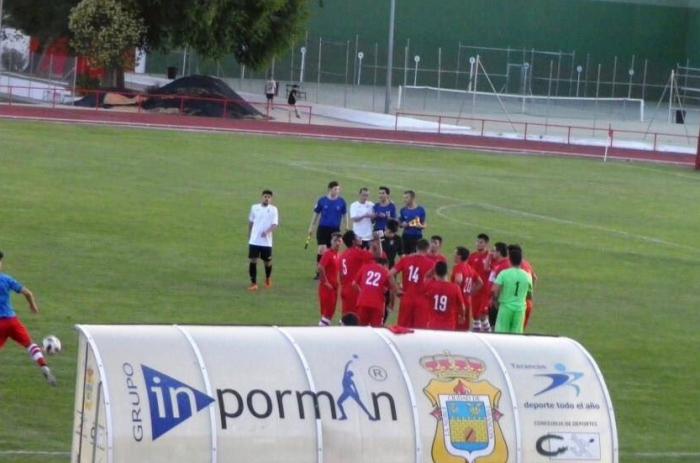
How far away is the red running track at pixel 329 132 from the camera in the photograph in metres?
60.1

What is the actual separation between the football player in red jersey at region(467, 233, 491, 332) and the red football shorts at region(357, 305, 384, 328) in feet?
8.02

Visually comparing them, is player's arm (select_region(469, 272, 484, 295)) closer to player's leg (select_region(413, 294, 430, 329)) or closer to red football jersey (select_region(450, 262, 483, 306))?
red football jersey (select_region(450, 262, 483, 306))

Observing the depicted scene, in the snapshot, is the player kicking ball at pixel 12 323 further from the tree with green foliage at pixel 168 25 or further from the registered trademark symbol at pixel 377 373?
the tree with green foliage at pixel 168 25

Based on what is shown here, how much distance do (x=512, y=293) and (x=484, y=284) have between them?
7.05ft

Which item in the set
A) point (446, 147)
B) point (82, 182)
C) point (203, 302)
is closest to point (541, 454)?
point (203, 302)

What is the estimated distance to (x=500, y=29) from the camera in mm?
90250

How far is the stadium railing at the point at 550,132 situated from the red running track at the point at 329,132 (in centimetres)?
206

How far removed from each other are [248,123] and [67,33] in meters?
13.1

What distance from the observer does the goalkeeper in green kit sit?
1925 cm

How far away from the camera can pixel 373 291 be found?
19.1m

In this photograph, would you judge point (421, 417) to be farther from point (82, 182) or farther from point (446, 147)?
point (446, 147)

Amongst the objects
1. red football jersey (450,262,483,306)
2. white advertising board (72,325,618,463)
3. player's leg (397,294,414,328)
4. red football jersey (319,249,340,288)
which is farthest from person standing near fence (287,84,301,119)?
white advertising board (72,325,618,463)

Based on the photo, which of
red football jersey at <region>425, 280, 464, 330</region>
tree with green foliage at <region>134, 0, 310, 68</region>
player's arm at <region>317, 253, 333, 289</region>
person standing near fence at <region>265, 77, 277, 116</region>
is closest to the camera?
red football jersey at <region>425, 280, 464, 330</region>

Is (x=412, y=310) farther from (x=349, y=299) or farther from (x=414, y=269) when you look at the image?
(x=349, y=299)
